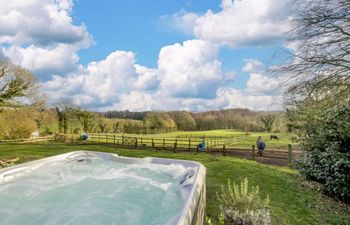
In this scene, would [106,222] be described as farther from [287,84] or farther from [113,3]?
[113,3]

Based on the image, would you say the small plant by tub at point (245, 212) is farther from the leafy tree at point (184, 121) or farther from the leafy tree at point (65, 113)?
the leafy tree at point (184, 121)

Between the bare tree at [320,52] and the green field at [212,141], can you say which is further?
the green field at [212,141]

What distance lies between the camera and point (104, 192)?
19.9 feet

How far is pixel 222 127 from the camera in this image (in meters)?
51.1

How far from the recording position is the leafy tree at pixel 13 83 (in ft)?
72.6

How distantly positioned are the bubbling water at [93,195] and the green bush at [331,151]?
3.79 m

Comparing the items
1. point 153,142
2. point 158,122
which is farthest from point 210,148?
point 158,122

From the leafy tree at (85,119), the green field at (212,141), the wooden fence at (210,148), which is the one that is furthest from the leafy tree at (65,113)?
the wooden fence at (210,148)

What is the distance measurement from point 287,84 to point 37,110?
71.8ft

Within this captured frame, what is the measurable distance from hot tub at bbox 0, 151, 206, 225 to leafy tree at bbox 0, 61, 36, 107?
16.0 metres

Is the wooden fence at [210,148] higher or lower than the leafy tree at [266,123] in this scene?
lower

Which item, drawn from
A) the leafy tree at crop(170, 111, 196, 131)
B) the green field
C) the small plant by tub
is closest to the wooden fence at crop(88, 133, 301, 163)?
the green field

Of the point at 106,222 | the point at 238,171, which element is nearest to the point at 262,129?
the point at 238,171

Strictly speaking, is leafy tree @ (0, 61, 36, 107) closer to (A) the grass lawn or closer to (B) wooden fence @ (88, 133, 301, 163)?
(B) wooden fence @ (88, 133, 301, 163)
